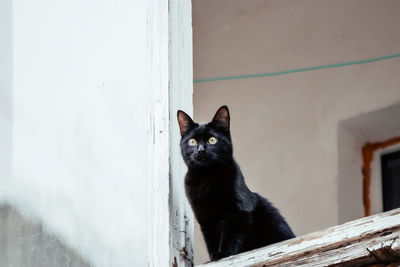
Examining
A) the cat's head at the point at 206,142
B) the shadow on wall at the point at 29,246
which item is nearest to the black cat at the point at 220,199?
the cat's head at the point at 206,142

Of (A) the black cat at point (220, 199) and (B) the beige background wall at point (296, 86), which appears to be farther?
(B) the beige background wall at point (296, 86)

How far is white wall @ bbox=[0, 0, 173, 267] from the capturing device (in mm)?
1632

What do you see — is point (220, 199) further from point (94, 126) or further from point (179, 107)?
point (94, 126)

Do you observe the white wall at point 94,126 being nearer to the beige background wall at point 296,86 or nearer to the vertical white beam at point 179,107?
the vertical white beam at point 179,107

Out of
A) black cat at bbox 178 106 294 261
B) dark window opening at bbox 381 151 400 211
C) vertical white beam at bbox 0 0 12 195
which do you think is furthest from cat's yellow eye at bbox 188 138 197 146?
dark window opening at bbox 381 151 400 211

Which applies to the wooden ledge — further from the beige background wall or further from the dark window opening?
the dark window opening

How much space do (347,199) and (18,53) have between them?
5.89 ft

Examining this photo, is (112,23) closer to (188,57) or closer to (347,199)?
Result: (188,57)

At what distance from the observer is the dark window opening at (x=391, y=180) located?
127 inches

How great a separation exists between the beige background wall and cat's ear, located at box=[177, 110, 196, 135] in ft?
4.26

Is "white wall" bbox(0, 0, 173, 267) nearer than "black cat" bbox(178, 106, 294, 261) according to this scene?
Yes

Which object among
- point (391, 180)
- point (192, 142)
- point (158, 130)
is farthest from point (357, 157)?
point (158, 130)

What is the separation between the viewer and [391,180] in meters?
3.29

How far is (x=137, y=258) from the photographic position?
158 cm
